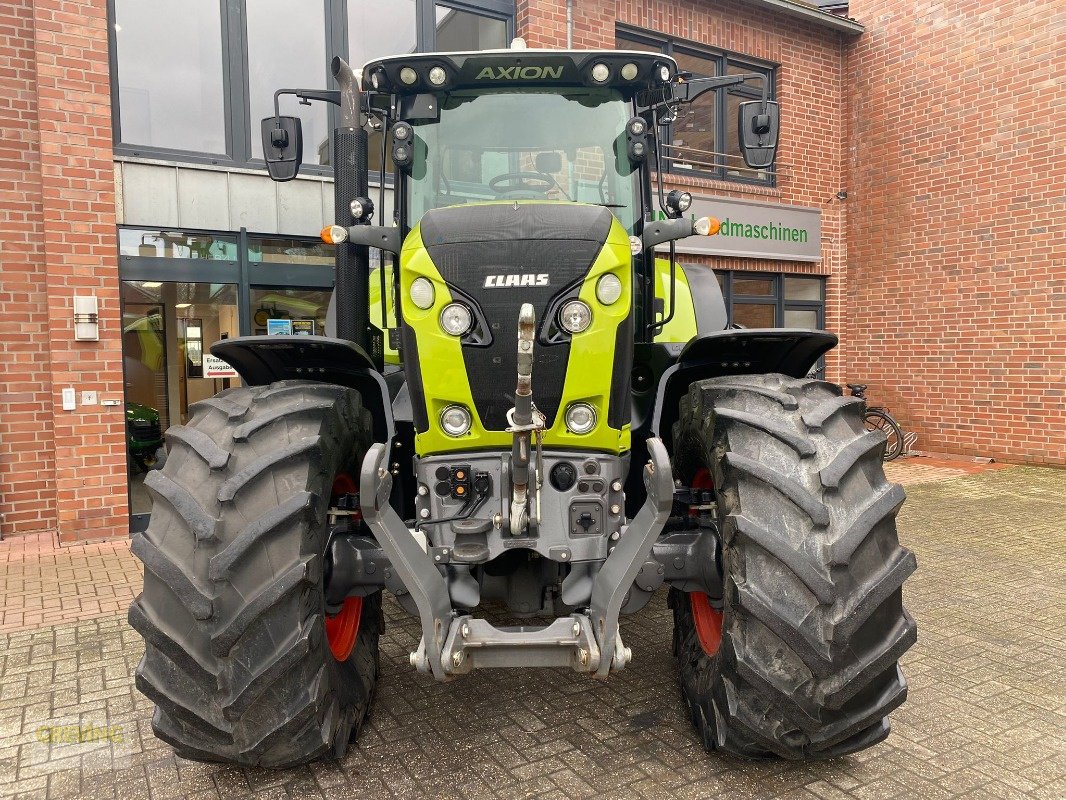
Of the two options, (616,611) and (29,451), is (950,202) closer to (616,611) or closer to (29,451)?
(616,611)

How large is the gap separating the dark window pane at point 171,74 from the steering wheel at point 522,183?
4.98m

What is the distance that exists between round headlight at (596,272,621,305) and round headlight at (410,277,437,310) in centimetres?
59

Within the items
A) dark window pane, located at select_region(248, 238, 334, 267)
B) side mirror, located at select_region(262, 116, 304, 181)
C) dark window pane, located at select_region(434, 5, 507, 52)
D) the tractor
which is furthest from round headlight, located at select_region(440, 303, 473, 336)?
dark window pane, located at select_region(434, 5, 507, 52)

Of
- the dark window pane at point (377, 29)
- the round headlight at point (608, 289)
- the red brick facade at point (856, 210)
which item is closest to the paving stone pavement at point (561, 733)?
the round headlight at point (608, 289)

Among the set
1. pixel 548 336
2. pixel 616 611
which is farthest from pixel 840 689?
pixel 548 336

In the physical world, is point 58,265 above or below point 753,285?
below

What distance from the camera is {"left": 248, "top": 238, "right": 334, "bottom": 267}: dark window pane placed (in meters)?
7.33

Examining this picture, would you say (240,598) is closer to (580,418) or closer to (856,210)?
(580,418)

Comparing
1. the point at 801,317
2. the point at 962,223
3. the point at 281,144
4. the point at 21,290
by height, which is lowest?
the point at 801,317

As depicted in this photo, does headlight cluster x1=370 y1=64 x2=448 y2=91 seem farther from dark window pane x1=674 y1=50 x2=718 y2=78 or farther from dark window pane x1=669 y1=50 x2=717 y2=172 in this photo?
dark window pane x1=674 y1=50 x2=718 y2=78

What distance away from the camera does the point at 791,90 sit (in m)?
10.8

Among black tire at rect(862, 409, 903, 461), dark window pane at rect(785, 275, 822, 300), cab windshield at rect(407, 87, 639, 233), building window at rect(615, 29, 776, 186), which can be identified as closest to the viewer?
cab windshield at rect(407, 87, 639, 233)

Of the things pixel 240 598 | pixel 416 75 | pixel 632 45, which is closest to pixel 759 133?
pixel 416 75

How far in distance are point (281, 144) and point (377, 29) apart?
4600mm
